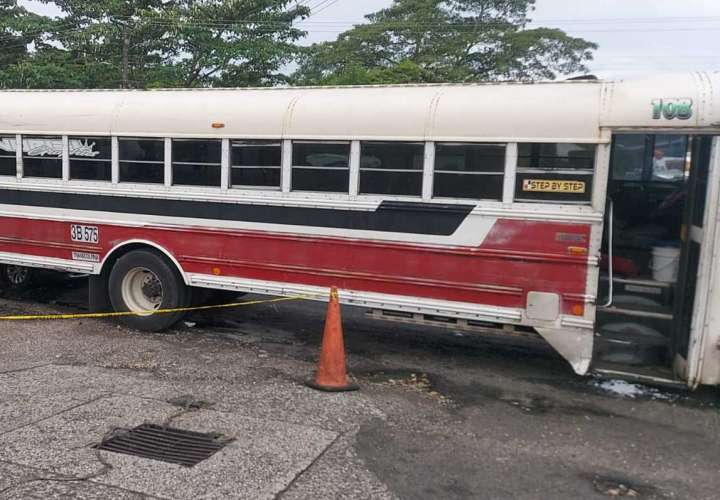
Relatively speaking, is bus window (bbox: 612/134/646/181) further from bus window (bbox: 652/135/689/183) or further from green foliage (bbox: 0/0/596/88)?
green foliage (bbox: 0/0/596/88)

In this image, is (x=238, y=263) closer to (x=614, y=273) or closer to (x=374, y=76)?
(x=614, y=273)

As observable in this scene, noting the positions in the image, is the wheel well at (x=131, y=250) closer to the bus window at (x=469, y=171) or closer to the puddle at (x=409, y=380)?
the puddle at (x=409, y=380)

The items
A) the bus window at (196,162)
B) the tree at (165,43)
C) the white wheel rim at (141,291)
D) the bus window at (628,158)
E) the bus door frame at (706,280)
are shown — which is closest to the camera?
the bus door frame at (706,280)

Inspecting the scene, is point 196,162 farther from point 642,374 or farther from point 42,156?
point 642,374

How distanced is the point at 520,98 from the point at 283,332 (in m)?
3.71

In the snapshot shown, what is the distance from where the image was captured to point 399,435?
4664mm

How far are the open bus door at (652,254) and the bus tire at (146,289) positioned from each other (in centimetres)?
428

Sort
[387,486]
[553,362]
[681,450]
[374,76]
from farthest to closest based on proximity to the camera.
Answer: [374,76] → [553,362] → [681,450] → [387,486]

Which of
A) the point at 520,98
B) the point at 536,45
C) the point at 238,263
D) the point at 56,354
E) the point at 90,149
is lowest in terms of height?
the point at 56,354

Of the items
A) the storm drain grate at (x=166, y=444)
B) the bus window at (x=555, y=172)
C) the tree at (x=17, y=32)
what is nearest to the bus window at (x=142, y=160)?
the storm drain grate at (x=166, y=444)

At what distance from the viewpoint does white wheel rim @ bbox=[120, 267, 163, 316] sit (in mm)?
7360

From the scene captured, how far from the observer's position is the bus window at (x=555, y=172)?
536cm

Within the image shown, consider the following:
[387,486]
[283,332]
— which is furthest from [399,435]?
[283,332]

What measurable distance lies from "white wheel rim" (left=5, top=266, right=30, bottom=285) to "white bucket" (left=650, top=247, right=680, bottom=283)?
7704 millimetres
